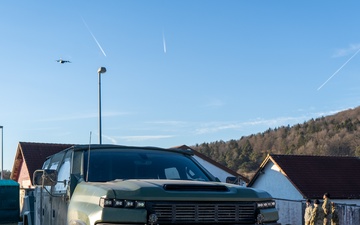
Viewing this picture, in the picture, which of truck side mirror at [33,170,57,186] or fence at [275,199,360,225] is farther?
fence at [275,199,360,225]

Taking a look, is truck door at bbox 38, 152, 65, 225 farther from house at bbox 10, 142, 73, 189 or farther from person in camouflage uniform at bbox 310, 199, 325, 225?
house at bbox 10, 142, 73, 189

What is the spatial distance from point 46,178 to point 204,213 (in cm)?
225

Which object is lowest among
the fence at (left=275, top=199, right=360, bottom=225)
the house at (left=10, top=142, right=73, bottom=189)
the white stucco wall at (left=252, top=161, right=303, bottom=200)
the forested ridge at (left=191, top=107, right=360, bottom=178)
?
the fence at (left=275, top=199, right=360, bottom=225)

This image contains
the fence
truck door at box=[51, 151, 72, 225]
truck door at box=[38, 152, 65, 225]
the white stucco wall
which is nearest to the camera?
truck door at box=[51, 151, 72, 225]

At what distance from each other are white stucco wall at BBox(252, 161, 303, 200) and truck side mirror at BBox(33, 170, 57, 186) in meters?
29.6

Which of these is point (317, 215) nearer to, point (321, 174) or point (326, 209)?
point (326, 209)

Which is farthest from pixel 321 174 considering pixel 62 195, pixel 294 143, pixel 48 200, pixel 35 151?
pixel 294 143

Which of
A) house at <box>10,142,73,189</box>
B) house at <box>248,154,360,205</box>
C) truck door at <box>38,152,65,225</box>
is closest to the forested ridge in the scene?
house at <box>248,154,360,205</box>

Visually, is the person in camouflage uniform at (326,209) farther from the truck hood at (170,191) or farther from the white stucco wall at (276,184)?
the truck hood at (170,191)

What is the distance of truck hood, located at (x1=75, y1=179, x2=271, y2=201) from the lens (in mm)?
5684

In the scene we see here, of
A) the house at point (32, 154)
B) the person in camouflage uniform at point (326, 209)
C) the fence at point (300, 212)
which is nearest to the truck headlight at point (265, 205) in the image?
the person in camouflage uniform at point (326, 209)

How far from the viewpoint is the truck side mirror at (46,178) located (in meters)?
7.16

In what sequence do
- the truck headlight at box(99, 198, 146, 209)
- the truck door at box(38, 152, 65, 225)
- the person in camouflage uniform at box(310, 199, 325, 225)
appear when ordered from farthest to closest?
the person in camouflage uniform at box(310, 199, 325, 225), the truck door at box(38, 152, 65, 225), the truck headlight at box(99, 198, 146, 209)

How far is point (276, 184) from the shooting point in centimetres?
3772
